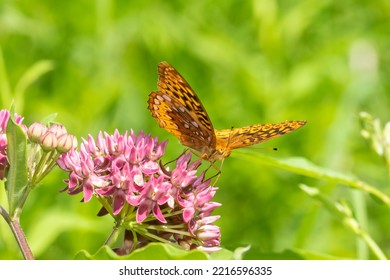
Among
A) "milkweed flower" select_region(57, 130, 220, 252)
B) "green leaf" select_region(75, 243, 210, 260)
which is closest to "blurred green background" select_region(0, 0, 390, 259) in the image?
"milkweed flower" select_region(57, 130, 220, 252)

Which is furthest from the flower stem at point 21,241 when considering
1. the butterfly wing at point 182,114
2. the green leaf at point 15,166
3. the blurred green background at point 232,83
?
the blurred green background at point 232,83

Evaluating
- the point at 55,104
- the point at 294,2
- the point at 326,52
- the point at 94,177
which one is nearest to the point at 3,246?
the point at 55,104

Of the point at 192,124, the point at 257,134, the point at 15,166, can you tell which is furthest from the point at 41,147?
the point at 257,134

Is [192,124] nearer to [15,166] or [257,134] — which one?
[257,134]

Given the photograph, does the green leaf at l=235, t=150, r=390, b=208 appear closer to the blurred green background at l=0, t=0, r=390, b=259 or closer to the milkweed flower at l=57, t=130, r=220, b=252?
the milkweed flower at l=57, t=130, r=220, b=252

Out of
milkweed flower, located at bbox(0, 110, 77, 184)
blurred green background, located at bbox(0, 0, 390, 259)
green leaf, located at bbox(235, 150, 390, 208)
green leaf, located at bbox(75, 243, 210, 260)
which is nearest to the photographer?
green leaf, located at bbox(75, 243, 210, 260)
